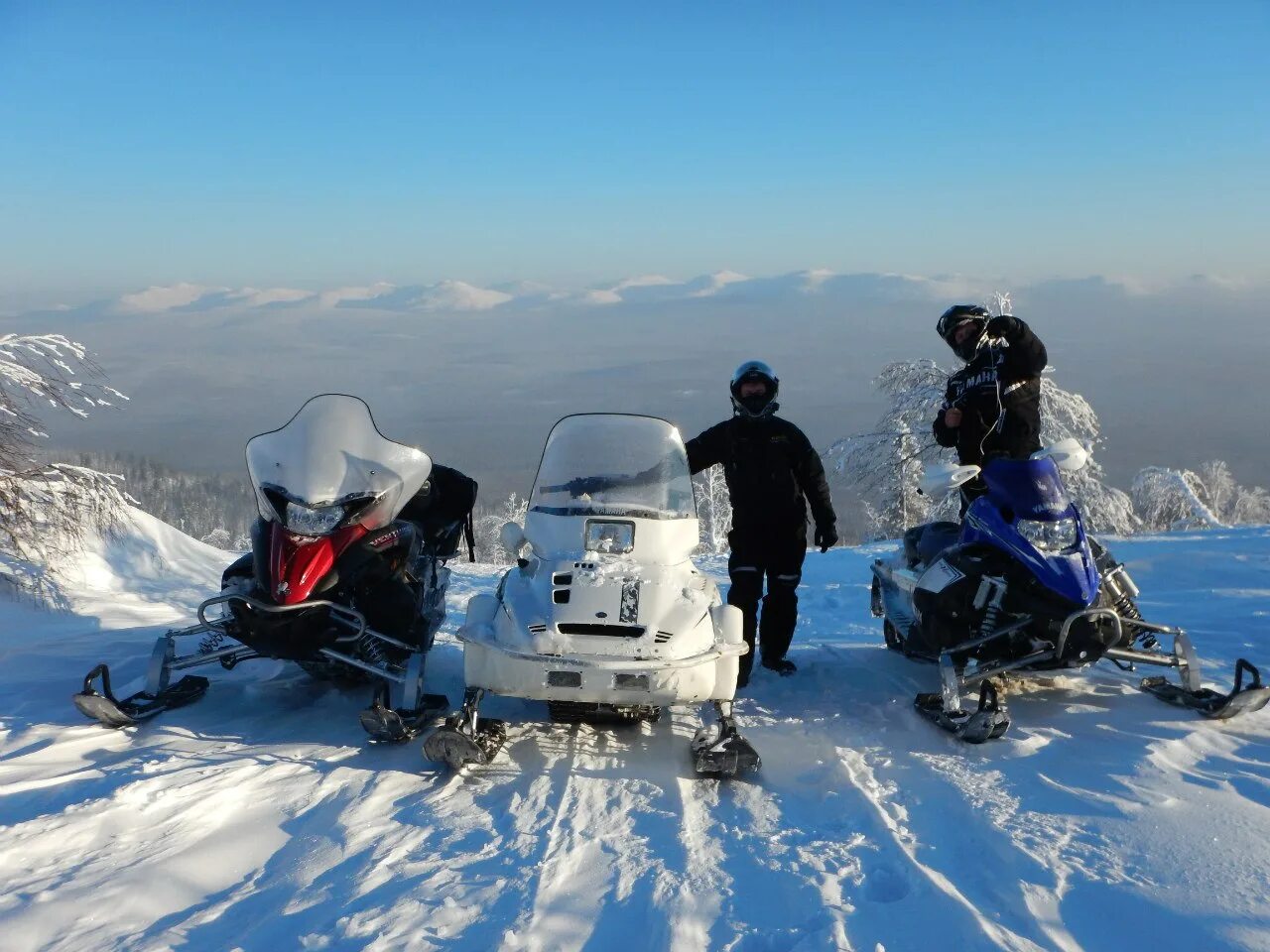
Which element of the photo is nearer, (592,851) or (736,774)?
(592,851)

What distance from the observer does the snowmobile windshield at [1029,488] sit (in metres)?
4.95

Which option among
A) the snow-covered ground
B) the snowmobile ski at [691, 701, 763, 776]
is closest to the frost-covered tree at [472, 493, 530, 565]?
the snow-covered ground

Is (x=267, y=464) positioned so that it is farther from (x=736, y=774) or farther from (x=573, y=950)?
(x=573, y=950)

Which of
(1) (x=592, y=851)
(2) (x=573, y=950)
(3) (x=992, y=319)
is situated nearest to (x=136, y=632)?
(1) (x=592, y=851)

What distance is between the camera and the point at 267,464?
542cm

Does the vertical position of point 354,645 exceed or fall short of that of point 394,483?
it falls short

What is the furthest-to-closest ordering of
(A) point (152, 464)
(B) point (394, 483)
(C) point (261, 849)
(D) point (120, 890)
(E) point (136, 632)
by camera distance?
(A) point (152, 464) < (E) point (136, 632) < (B) point (394, 483) < (C) point (261, 849) < (D) point (120, 890)

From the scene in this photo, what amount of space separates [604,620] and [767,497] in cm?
227

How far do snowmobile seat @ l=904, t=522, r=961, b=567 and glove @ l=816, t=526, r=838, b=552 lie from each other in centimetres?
50

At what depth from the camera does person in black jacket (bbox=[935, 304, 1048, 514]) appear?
19.6 ft

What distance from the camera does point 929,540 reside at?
6043 millimetres

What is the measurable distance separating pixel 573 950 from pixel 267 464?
3.56 meters

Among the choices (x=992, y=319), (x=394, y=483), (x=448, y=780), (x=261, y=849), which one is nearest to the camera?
(x=261, y=849)

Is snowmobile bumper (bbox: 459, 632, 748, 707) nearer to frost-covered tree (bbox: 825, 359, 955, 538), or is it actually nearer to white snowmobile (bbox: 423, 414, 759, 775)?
white snowmobile (bbox: 423, 414, 759, 775)
